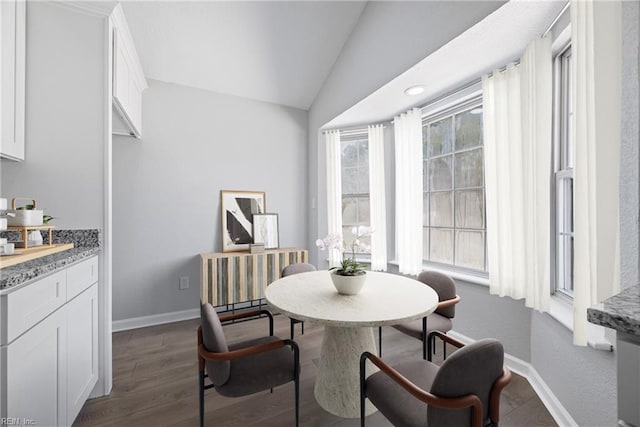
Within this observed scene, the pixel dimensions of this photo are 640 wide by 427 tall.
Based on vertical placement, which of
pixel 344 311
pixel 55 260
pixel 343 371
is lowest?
pixel 343 371

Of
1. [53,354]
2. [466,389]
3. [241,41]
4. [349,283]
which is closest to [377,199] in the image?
[349,283]

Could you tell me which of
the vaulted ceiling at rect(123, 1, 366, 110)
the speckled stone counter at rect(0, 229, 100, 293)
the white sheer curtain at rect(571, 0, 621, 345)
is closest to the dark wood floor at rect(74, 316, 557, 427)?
the white sheer curtain at rect(571, 0, 621, 345)

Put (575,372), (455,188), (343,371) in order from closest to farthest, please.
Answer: (575,372), (343,371), (455,188)

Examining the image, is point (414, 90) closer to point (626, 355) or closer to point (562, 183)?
point (562, 183)

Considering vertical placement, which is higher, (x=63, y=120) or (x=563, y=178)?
(x=63, y=120)

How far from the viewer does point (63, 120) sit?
1688mm

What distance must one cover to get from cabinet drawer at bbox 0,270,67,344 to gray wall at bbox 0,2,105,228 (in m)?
0.60

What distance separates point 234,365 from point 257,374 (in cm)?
13

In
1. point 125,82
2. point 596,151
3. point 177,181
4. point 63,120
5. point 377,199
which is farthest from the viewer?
point 377,199

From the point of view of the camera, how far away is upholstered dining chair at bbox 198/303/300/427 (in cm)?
119

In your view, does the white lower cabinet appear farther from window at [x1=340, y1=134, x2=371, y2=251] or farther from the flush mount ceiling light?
the flush mount ceiling light

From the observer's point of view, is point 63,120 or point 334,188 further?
point 334,188

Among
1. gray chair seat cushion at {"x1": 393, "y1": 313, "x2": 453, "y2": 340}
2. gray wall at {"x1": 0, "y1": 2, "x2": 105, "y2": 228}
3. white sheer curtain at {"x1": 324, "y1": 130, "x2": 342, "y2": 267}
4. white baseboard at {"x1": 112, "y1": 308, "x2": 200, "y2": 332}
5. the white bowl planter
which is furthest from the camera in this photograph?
white sheer curtain at {"x1": 324, "y1": 130, "x2": 342, "y2": 267}

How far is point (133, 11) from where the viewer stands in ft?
7.38
